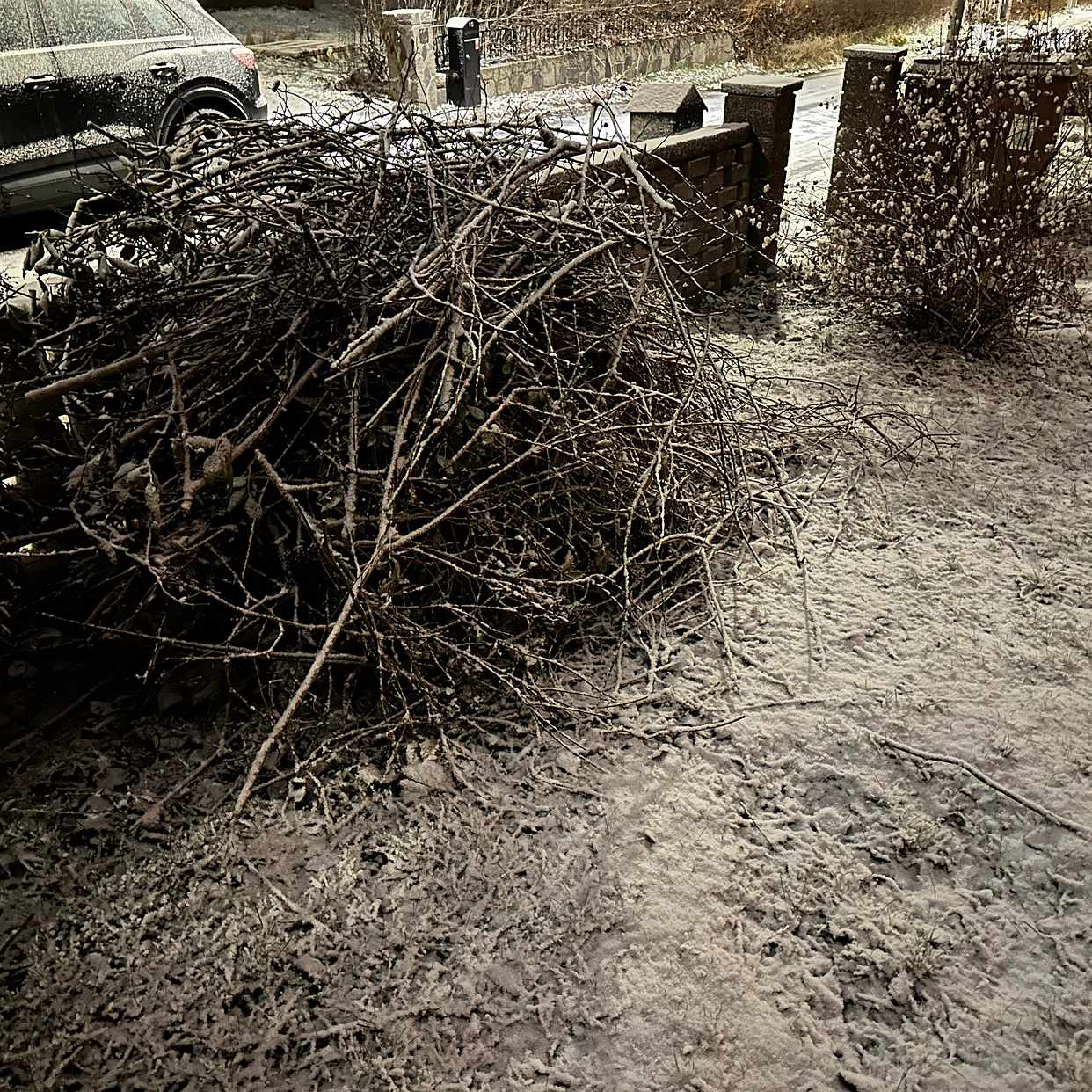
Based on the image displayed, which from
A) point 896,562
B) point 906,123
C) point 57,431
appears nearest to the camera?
point 57,431

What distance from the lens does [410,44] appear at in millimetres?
12539

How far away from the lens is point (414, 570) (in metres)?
3.19

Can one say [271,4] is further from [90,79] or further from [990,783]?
[990,783]

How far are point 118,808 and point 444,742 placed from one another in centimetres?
89

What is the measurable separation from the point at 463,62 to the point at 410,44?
1038 mm

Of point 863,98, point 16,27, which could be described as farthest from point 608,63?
point 16,27

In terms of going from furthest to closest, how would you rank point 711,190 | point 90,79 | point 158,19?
point 158,19 < point 90,79 < point 711,190

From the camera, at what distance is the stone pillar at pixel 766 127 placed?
6.35 m

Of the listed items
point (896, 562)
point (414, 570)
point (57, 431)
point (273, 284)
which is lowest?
point (896, 562)

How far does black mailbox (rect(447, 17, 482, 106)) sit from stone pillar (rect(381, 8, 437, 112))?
1.36ft

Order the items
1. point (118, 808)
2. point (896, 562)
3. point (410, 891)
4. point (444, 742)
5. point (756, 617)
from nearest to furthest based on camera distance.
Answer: point (410, 891) < point (118, 808) < point (444, 742) < point (756, 617) < point (896, 562)

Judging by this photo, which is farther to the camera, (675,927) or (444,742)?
(444,742)

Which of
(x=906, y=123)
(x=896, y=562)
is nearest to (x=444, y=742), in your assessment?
(x=896, y=562)

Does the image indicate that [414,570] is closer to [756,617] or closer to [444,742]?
[444,742]
